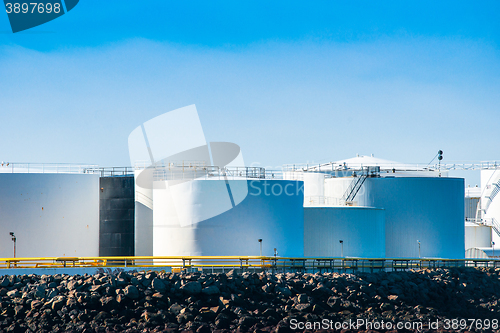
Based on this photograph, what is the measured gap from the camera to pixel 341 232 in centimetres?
2961

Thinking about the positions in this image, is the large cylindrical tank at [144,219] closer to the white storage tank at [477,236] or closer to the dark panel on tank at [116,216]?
the dark panel on tank at [116,216]

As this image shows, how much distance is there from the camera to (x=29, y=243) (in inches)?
1053

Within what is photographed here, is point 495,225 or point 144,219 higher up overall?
point 144,219

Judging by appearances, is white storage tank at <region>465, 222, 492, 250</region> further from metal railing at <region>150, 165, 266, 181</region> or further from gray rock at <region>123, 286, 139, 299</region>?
gray rock at <region>123, 286, 139, 299</region>

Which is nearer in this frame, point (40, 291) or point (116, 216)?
point (40, 291)

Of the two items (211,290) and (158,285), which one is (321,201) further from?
(158,285)

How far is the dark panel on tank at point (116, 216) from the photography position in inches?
1137

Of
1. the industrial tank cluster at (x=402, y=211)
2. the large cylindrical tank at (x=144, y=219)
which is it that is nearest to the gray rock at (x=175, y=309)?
the large cylindrical tank at (x=144, y=219)

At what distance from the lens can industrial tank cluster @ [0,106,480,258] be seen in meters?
26.5

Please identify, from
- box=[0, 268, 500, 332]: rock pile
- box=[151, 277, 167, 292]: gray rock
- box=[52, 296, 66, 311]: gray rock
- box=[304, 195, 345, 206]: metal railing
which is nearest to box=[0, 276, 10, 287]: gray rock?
box=[0, 268, 500, 332]: rock pile

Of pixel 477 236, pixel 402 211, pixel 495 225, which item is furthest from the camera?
pixel 495 225

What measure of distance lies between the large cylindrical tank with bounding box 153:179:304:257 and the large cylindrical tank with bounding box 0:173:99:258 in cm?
410

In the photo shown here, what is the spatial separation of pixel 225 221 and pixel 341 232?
714cm

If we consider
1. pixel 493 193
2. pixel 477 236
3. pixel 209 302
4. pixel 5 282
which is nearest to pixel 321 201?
pixel 477 236
